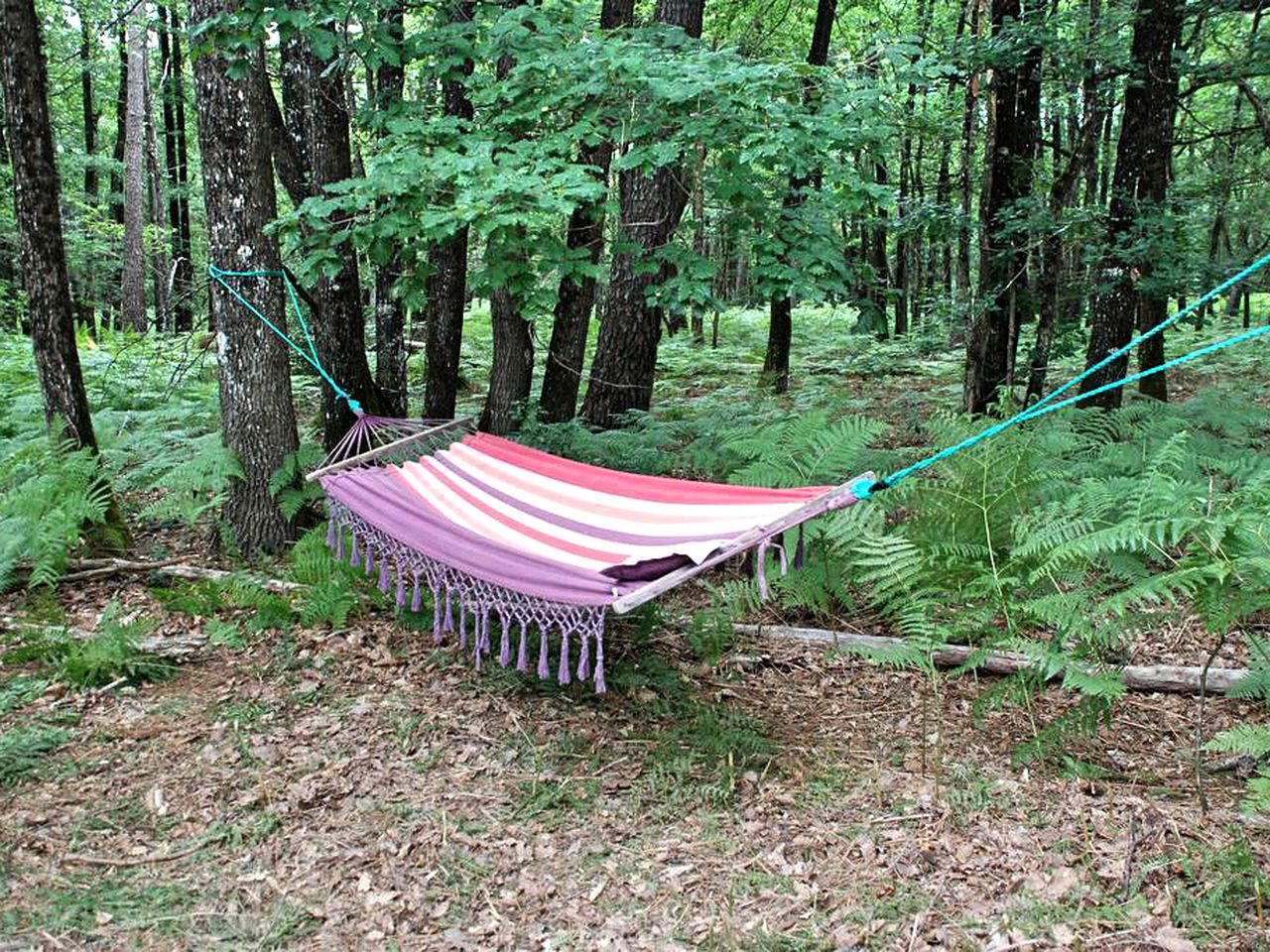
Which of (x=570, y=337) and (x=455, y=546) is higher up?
(x=570, y=337)

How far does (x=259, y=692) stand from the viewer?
9.10ft

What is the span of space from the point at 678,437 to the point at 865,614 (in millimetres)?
1846

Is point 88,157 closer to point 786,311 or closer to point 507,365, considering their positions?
point 786,311

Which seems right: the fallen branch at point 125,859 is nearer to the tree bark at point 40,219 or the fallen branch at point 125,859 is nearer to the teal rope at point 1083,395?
the teal rope at point 1083,395

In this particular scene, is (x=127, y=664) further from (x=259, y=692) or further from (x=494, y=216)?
(x=494, y=216)

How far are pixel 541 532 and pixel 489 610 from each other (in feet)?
0.95

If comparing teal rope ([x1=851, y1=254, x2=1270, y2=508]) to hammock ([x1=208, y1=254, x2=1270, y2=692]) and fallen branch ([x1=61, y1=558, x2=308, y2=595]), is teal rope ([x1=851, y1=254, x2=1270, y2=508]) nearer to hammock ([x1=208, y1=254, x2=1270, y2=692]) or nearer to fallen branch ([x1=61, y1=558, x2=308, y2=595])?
hammock ([x1=208, y1=254, x2=1270, y2=692])

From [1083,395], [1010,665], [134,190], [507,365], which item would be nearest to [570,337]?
[507,365]

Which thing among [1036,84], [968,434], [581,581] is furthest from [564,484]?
[1036,84]

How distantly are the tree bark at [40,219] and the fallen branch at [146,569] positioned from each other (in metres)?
0.52

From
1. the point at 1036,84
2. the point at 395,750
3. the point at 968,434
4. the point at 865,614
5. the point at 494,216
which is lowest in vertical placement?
the point at 395,750

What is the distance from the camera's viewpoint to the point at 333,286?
434 cm

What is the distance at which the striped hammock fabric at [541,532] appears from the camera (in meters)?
2.15

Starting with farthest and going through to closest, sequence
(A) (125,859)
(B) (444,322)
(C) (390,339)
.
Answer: (C) (390,339) → (B) (444,322) → (A) (125,859)
